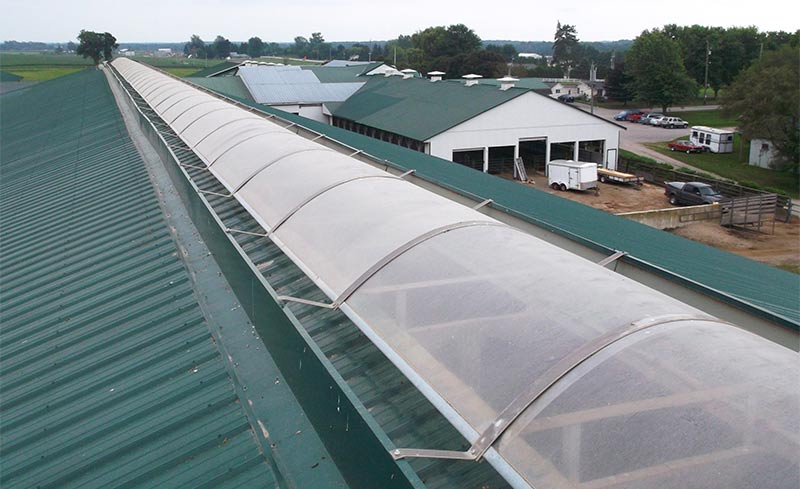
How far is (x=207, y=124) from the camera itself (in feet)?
36.2

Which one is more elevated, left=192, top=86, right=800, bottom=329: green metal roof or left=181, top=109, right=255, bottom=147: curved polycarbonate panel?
left=181, top=109, right=255, bottom=147: curved polycarbonate panel

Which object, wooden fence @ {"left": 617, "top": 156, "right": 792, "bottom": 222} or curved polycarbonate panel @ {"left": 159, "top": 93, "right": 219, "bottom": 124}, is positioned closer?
curved polycarbonate panel @ {"left": 159, "top": 93, "right": 219, "bottom": 124}

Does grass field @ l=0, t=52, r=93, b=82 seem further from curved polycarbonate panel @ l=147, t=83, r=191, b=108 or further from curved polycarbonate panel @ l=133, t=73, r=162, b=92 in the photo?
curved polycarbonate panel @ l=147, t=83, r=191, b=108

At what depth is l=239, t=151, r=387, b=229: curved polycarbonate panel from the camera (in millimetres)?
5676

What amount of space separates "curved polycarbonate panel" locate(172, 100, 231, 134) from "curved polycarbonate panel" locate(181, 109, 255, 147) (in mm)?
201

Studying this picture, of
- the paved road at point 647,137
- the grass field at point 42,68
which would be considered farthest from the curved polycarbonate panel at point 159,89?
the grass field at point 42,68

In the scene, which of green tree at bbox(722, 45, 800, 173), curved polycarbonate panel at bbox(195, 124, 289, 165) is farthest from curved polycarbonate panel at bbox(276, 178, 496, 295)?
green tree at bbox(722, 45, 800, 173)

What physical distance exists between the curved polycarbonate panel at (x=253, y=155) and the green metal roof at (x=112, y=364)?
3.06ft

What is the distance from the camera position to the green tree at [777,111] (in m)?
31.9

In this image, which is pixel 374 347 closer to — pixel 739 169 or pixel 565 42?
pixel 739 169

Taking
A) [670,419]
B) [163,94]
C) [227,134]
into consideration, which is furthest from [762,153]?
[670,419]

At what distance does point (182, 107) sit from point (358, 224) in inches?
424

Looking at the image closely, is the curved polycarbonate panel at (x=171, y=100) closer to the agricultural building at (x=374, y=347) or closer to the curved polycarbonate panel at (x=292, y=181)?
the agricultural building at (x=374, y=347)

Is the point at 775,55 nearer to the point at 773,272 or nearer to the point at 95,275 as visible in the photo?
the point at 773,272
